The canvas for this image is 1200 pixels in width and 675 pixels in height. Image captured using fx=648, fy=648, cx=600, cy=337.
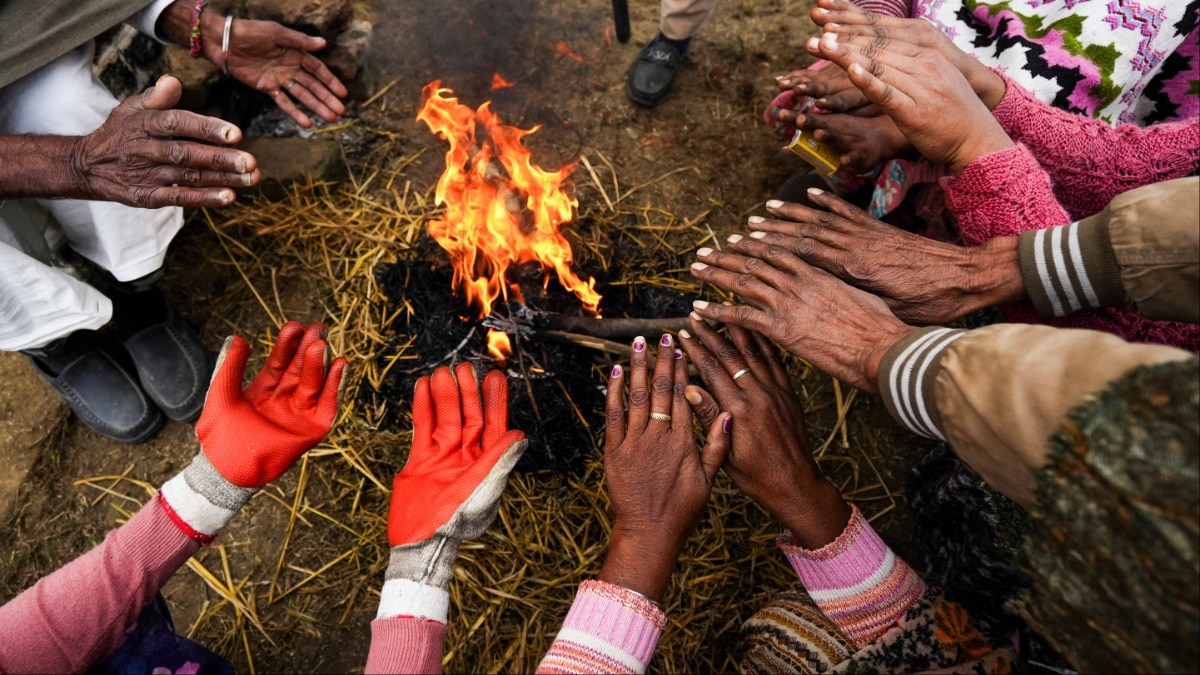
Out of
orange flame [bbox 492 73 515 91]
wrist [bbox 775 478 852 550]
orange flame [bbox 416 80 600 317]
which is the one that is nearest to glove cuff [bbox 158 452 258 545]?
orange flame [bbox 416 80 600 317]

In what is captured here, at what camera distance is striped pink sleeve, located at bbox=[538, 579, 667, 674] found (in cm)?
171

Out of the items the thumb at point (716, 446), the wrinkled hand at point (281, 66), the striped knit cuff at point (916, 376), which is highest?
the wrinkled hand at point (281, 66)

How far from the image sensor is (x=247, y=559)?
279 centimetres

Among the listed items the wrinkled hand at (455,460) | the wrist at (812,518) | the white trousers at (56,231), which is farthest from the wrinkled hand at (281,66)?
the wrist at (812,518)

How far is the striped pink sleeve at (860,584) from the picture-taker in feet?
6.53

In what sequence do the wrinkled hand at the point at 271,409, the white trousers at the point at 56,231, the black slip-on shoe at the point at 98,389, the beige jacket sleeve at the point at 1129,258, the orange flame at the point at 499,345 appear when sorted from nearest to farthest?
the beige jacket sleeve at the point at 1129,258 → the wrinkled hand at the point at 271,409 → the white trousers at the point at 56,231 → the orange flame at the point at 499,345 → the black slip-on shoe at the point at 98,389

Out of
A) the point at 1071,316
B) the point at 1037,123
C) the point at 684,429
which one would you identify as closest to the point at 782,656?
the point at 684,429

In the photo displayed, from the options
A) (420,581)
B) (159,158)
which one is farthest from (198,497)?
(159,158)

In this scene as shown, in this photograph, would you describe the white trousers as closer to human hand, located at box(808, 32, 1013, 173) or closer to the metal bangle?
the metal bangle

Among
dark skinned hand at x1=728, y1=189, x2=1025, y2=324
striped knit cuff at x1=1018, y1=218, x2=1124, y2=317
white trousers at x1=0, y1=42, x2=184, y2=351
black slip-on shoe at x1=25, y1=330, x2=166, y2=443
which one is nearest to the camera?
striped knit cuff at x1=1018, y1=218, x2=1124, y2=317

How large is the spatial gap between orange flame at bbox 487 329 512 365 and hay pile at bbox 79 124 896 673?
0.42m

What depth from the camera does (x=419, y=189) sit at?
11.7 feet

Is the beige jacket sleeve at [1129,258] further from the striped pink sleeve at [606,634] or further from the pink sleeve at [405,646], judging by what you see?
the pink sleeve at [405,646]

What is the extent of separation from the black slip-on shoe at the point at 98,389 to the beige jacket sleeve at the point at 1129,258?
3.53 meters
